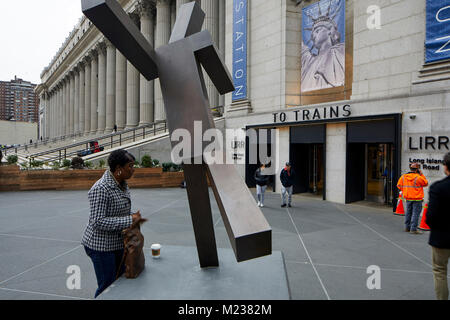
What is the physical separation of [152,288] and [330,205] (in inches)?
400

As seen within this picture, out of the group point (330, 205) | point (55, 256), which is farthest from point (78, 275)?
point (330, 205)

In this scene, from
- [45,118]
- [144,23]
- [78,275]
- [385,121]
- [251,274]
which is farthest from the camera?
[45,118]

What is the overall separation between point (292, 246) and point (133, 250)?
4.16 meters

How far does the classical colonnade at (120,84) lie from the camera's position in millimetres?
23878

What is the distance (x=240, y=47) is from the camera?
55.4 feet

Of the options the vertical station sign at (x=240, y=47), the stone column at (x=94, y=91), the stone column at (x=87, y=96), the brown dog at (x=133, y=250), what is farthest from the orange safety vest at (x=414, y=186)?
the stone column at (x=87, y=96)

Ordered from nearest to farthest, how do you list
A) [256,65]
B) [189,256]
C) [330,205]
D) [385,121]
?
1. [189,256]
2. [385,121]
3. [330,205]
4. [256,65]

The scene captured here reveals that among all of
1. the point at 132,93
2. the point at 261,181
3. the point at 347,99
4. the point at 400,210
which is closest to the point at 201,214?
the point at 261,181

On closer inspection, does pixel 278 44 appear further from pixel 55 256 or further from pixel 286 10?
pixel 55 256

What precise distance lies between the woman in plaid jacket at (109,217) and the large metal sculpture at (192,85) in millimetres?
732

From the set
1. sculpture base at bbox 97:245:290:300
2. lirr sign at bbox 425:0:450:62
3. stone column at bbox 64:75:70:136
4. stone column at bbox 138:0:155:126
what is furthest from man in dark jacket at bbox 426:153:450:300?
stone column at bbox 64:75:70:136

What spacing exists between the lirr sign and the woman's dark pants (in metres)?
11.0

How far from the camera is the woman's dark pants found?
2.87 meters

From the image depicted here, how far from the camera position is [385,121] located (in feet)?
36.5
